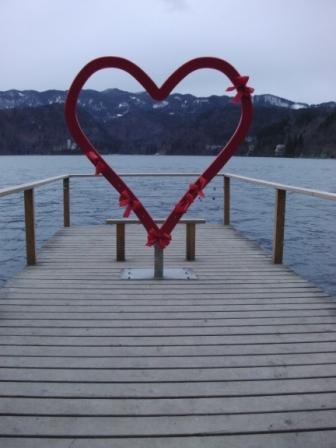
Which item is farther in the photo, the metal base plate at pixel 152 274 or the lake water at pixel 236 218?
the lake water at pixel 236 218

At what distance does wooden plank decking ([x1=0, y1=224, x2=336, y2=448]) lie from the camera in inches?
91.6

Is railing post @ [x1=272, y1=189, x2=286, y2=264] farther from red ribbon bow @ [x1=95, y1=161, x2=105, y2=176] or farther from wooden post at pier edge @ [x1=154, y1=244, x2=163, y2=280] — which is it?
red ribbon bow @ [x1=95, y1=161, x2=105, y2=176]

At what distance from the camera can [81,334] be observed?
352 centimetres

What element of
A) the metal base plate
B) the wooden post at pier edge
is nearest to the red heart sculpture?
the wooden post at pier edge

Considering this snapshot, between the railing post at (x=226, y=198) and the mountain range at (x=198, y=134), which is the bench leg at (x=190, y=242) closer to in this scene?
the railing post at (x=226, y=198)

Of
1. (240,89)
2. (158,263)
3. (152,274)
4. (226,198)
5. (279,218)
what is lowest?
(152,274)

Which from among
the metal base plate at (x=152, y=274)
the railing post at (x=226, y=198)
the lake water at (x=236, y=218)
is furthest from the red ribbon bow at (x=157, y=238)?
the lake water at (x=236, y=218)

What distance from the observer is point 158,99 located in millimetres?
4602

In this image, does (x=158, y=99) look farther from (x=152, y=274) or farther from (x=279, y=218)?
(x=279, y=218)

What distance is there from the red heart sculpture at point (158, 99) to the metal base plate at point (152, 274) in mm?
374

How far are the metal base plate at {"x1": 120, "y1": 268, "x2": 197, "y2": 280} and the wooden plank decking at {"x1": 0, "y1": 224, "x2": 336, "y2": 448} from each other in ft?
0.40

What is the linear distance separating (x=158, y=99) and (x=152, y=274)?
68.7 inches

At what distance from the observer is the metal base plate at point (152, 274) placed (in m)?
5.11

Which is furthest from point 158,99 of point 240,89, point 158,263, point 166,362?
point 166,362
